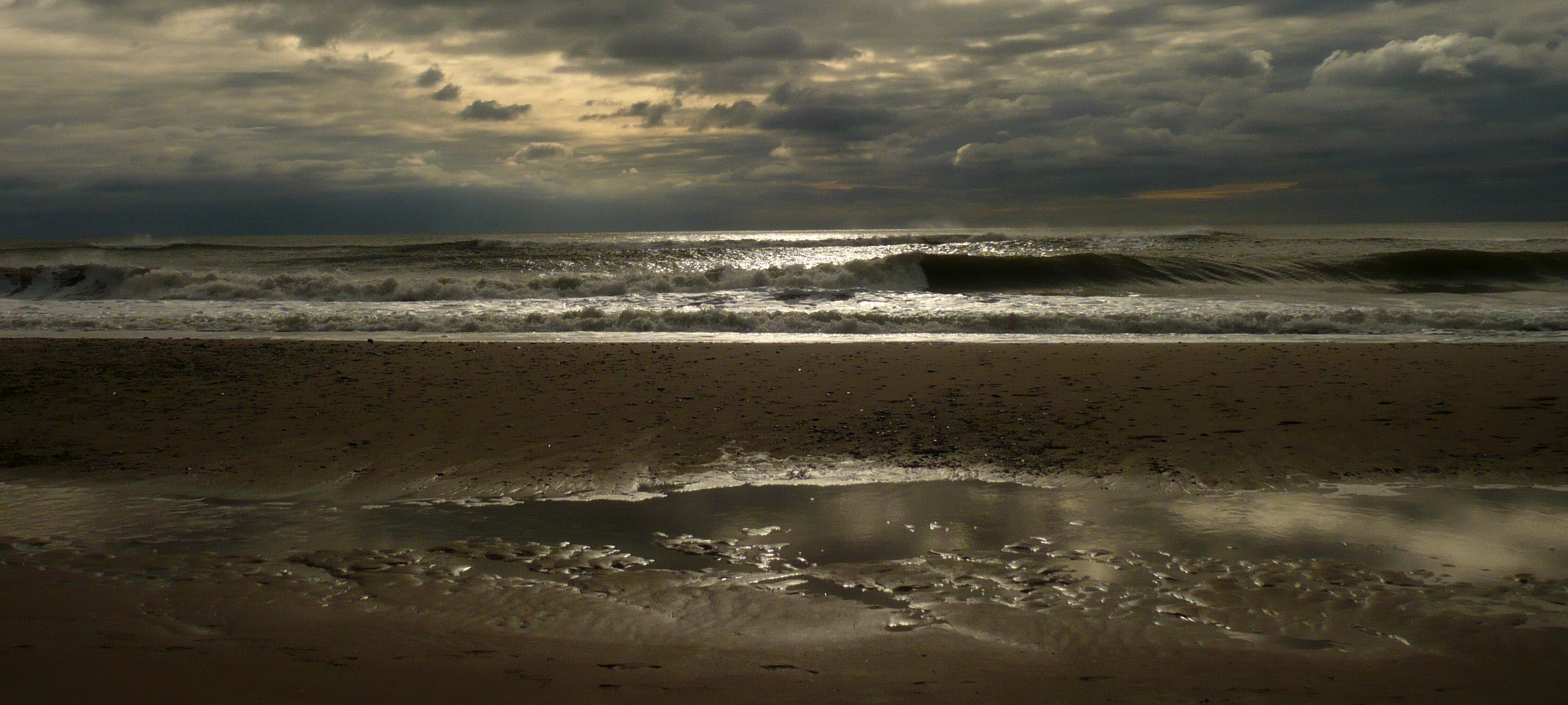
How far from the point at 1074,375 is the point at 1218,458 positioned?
108 inches

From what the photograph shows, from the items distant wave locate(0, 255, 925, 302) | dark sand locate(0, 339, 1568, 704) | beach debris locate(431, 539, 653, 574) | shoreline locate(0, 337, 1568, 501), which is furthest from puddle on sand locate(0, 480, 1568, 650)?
distant wave locate(0, 255, 925, 302)

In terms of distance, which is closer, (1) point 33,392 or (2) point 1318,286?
(1) point 33,392

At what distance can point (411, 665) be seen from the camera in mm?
2936

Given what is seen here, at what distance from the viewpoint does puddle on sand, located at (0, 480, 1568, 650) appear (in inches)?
133

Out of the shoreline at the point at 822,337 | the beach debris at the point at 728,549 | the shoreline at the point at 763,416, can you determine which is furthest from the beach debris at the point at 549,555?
the shoreline at the point at 822,337

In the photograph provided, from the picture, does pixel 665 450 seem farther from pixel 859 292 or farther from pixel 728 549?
pixel 859 292

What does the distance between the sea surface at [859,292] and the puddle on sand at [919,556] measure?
24.8 feet

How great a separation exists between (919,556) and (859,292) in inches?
551

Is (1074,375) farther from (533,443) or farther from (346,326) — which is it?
(346,326)

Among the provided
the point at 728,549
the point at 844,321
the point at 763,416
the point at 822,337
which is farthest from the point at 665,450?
the point at 844,321

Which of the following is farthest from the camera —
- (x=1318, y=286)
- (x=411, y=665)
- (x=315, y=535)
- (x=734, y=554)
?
(x=1318, y=286)

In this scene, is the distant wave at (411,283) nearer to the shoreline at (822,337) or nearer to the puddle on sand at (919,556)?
the shoreline at (822,337)

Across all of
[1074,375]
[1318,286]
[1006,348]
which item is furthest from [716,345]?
[1318,286]

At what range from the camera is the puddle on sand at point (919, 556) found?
3.38 metres
